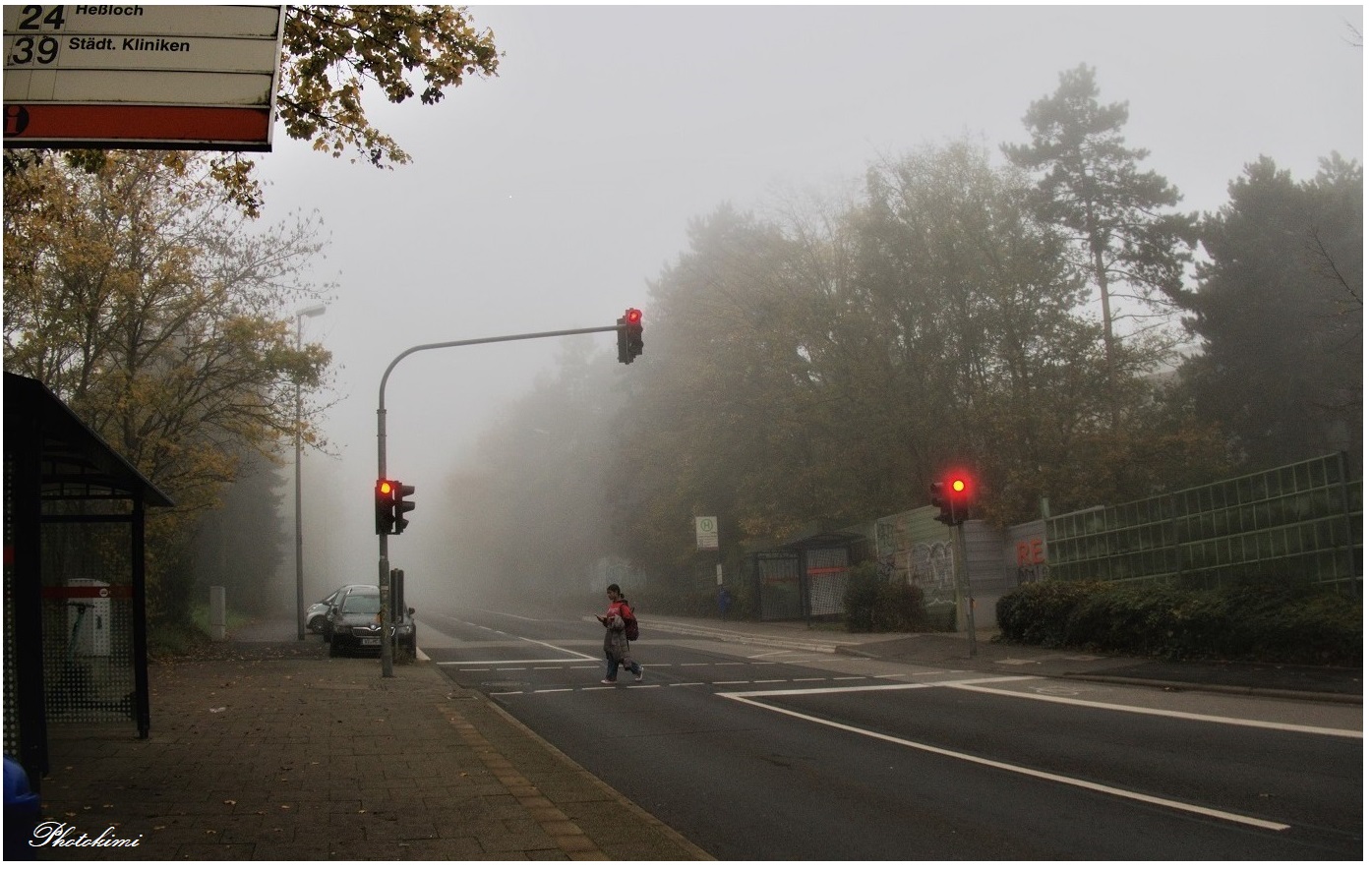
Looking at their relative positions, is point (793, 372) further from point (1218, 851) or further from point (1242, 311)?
point (1218, 851)

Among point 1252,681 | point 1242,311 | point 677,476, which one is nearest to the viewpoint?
point 1252,681

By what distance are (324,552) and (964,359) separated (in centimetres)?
10142

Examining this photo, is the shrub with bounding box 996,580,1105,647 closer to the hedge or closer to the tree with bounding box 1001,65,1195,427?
the hedge

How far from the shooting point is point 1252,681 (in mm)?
14484

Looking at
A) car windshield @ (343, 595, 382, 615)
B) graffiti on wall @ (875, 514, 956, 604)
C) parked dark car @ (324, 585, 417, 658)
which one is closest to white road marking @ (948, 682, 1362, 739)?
parked dark car @ (324, 585, 417, 658)

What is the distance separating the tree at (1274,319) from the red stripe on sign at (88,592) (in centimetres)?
4201

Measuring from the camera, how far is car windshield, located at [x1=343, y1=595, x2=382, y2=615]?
27.4 meters

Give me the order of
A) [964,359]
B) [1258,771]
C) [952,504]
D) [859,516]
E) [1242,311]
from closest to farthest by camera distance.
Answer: [1258,771], [952,504], [964,359], [859,516], [1242,311]

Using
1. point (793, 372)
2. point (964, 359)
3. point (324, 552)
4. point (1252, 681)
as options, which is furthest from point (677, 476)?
point (324, 552)

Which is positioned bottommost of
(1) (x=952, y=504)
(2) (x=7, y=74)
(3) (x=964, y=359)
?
(1) (x=952, y=504)

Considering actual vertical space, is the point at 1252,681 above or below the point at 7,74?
below

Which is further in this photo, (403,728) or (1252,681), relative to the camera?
(1252,681)

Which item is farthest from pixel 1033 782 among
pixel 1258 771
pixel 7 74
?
pixel 7 74

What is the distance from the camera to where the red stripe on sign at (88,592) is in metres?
11.5
